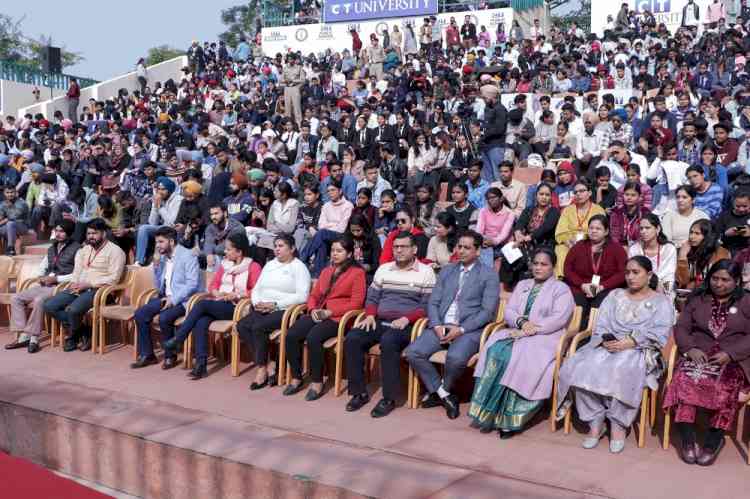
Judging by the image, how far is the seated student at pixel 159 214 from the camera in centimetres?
1025

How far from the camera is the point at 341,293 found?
6703 mm

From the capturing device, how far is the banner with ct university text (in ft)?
83.0

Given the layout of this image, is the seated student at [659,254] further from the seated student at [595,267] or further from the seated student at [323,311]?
the seated student at [323,311]

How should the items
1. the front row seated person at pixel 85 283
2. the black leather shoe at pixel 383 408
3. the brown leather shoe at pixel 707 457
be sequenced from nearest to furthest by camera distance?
the brown leather shoe at pixel 707 457 → the black leather shoe at pixel 383 408 → the front row seated person at pixel 85 283

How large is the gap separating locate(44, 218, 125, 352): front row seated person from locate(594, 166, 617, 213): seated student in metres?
4.67

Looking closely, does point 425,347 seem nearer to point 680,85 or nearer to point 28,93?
point 680,85

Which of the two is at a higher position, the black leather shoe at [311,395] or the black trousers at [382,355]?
the black trousers at [382,355]

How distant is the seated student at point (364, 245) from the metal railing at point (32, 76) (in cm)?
1746

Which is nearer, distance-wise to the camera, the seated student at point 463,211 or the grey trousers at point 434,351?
the grey trousers at point 434,351

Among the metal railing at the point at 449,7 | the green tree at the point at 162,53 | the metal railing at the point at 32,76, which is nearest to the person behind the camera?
the metal railing at the point at 32,76

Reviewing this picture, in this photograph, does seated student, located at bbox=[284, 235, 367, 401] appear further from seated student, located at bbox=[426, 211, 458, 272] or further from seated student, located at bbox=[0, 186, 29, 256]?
seated student, located at bbox=[0, 186, 29, 256]

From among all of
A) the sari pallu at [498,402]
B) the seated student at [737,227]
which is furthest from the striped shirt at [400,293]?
the seated student at [737,227]

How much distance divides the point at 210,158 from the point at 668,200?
23.9 feet

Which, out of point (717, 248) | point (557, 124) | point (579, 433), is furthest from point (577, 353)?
point (557, 124)
